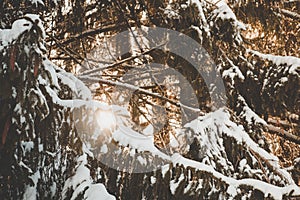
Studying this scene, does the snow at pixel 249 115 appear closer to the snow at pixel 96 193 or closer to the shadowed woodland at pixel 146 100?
the shadowed woodland at pixel 146 100

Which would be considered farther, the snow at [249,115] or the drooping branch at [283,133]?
the drooping branch at [283,133]

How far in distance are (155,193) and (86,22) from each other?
1656 millimetres

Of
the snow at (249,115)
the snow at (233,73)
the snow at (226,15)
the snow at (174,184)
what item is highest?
the snow at (226,15)

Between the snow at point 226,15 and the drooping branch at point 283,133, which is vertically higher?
the snow at point 226,15

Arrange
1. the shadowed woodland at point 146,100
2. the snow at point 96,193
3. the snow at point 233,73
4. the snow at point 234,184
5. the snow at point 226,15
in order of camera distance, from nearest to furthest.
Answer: the snow at point 96,193, the shadowed woodland at point 146,100, the snow at point 234,184, the snow at point 226,15, the snow at point 233,73

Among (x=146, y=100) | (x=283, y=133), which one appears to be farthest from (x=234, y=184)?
(x=146, y=100)

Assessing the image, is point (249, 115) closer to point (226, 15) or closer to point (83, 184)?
point (226, 15)

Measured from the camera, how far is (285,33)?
4254mm

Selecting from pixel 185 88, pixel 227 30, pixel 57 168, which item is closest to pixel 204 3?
pixel 227 30

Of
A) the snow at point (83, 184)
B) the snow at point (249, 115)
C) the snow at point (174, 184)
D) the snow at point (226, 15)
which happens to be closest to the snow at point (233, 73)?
the snow at point (249, 115)

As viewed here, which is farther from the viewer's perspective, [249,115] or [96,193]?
[249,115]

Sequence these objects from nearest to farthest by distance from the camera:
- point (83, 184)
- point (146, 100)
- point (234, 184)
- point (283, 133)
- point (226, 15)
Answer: point (83, 184) → point (234, 184) → point (226, 15) → point (283, 133) → point (146, 100)

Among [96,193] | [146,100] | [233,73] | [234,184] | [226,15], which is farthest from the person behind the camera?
[146,100]

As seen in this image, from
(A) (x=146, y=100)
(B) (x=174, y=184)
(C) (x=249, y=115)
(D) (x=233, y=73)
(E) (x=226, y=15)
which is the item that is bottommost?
(B) (x=174, y=184)
